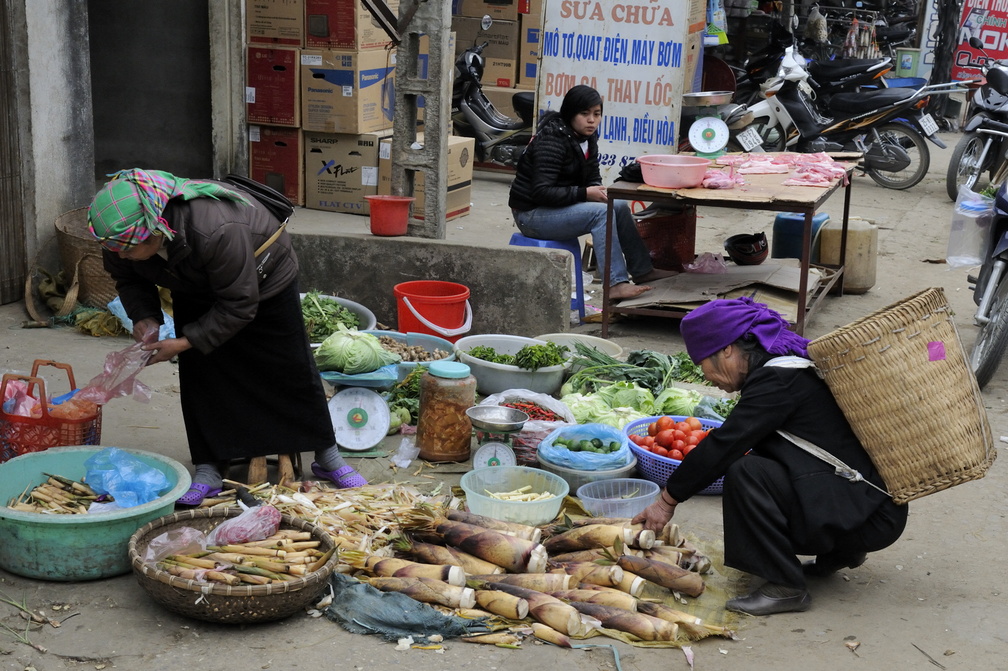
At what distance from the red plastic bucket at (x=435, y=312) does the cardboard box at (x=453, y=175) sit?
2529mm

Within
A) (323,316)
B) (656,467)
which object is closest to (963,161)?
(323,316)

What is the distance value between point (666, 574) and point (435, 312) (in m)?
2.91

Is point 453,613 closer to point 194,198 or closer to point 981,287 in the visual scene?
point 194,198

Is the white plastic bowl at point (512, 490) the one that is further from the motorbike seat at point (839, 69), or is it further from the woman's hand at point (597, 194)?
the motorbike seat at point (839, 69)

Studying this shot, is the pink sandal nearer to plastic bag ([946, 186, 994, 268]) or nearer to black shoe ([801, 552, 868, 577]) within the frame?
black shoe ([801, 552, 868, 577])

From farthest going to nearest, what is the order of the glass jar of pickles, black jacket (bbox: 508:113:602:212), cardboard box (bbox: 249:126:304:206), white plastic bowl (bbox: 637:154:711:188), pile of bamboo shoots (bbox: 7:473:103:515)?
1. cardboard box (bbox: 249:126:304:206)
2. black jacket (bbox: 508:113:602:212)
3. white plastic bowl (bbox: 637:154:711:188)
4. the glass jar of pickles
5. pile of bamboo shoots (bbox: 7:473:103:515)

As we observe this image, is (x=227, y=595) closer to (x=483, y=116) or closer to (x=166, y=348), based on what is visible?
(x=166, y=348)

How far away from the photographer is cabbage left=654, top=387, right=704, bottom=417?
5301 mm

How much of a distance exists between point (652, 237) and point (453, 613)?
15.1 ft

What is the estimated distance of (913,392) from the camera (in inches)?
133

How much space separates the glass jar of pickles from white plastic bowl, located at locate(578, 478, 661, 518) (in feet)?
2.58

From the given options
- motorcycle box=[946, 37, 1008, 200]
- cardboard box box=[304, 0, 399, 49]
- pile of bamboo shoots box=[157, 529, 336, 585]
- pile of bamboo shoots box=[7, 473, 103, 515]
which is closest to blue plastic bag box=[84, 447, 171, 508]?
pile of bamboo shoots box=[7, 473, 103, 515]

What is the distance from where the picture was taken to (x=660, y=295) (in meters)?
6.90

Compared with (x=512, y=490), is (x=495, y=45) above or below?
above
